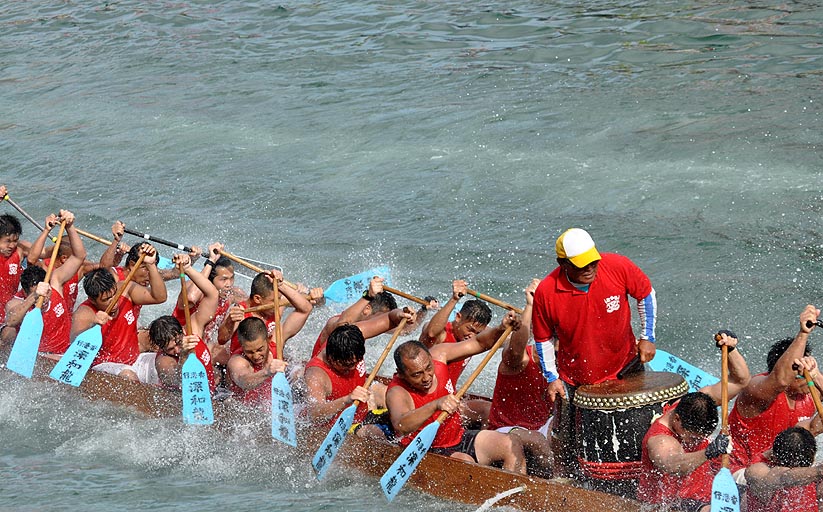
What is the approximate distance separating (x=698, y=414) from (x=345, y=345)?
7.38ft

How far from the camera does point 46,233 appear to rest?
8914mm

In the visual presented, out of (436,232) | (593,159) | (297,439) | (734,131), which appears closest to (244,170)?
(436,232)

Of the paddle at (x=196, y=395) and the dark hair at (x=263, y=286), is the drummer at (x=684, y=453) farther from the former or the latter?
the dark hair at (x=263, y=286)

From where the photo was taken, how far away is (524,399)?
6.44m

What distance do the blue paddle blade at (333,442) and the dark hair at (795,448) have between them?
247cm

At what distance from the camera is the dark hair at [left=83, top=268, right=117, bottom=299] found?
7.87 m

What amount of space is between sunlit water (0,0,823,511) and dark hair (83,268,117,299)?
90 cm

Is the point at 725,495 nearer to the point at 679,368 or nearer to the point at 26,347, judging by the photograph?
the point at 679,368

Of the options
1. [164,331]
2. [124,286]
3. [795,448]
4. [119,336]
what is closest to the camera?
[795,448]

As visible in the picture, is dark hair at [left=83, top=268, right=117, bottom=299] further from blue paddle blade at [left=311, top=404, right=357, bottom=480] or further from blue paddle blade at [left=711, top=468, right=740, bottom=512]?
blue paddle blade at [left=711, top=468, right=740, bottom=512]

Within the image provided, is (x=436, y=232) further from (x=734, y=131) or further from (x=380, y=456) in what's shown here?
(x=380, y=456)

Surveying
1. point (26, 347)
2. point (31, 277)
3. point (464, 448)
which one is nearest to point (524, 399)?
point (464, 448)

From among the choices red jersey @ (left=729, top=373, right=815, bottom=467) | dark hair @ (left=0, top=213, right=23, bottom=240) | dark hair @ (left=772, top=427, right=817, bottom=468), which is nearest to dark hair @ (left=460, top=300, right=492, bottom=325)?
red jersey @ (left=729, top=373, right=815, bottom=467)

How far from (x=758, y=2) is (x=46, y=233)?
11.6 m
